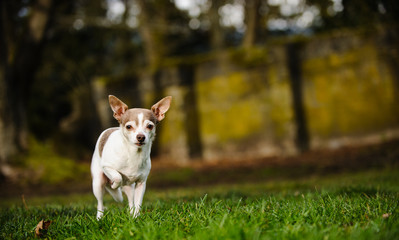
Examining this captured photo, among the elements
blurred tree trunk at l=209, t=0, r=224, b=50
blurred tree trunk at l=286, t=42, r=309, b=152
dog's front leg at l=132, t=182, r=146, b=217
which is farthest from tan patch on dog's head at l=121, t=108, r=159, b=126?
blurred tree trunk at l=209, t=0, r=224, b=50

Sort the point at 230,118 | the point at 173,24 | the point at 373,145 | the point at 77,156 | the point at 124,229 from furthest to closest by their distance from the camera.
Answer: the point at 173,24 < the point at 77,156 < the point at 230,118 < the point at 373,145 < the point at 124,229

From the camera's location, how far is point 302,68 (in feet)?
41.7

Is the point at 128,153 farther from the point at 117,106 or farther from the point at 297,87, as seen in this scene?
the point at 297,87

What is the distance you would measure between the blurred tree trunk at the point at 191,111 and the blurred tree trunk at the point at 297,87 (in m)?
3.66

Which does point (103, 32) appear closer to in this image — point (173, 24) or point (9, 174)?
point (173, 24)

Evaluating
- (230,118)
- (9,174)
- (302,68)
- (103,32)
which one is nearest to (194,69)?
(230,118)

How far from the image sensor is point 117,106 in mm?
4082

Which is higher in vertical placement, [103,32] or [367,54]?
[103,32]

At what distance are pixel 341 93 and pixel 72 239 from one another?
1085cm

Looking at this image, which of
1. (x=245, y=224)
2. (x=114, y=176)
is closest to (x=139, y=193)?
(x=114, y=176)

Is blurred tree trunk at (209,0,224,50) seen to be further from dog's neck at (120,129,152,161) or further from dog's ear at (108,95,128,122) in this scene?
dog's neck at (120,129,152,161)

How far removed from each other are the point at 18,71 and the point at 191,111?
5919mm

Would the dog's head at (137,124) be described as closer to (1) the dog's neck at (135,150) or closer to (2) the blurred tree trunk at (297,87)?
(1) the dog's neck at (135,150)

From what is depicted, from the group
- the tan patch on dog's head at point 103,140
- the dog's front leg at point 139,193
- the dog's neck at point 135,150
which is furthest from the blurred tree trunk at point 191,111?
the dog's neck at point 135,150
